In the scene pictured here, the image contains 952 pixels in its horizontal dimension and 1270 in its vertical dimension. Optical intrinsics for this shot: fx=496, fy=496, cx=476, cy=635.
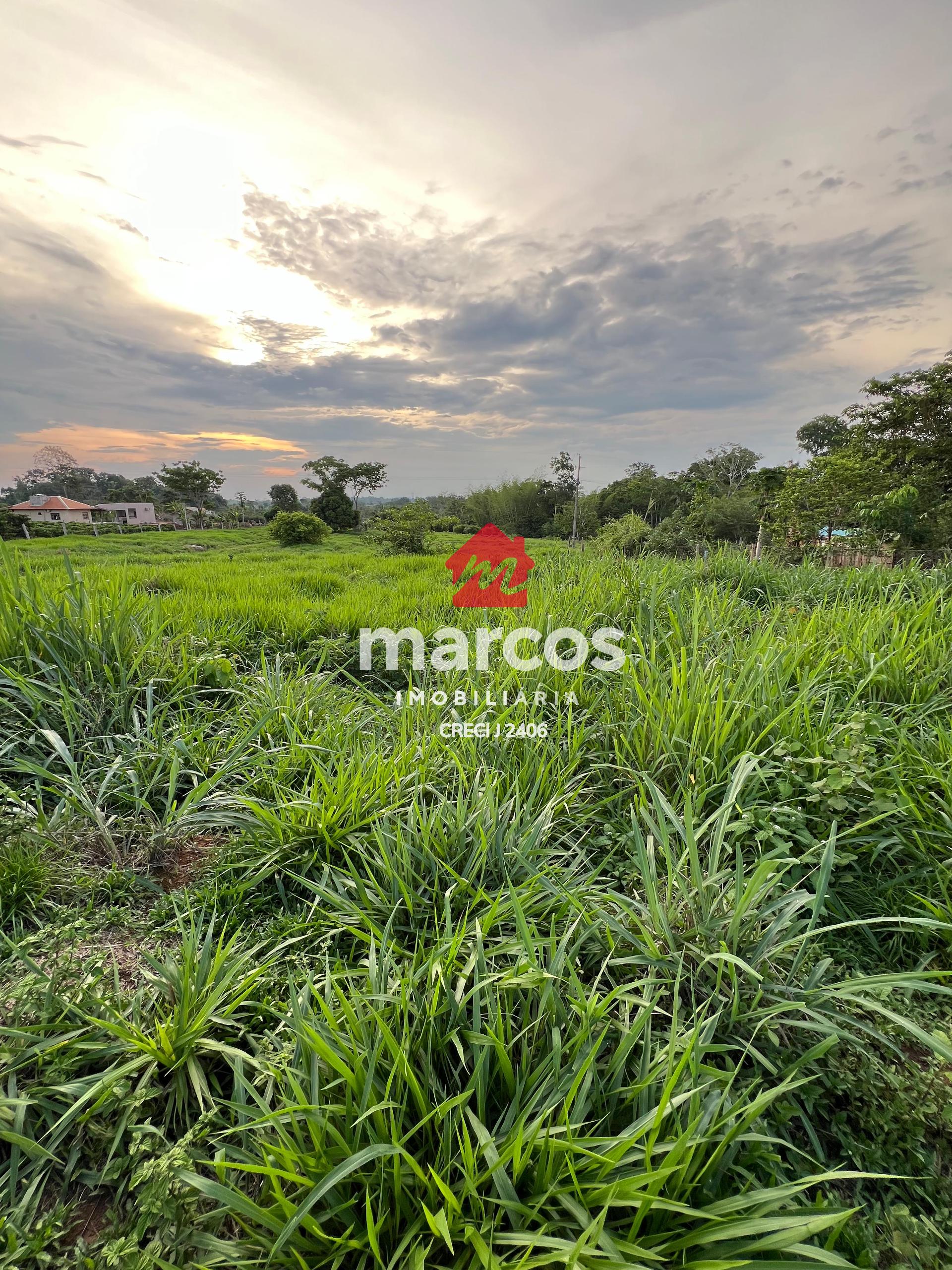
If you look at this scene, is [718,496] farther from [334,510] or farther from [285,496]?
[285,496]

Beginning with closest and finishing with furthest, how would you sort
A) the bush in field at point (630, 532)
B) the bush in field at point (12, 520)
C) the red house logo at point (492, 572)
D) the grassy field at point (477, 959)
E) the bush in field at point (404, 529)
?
1. the grassy field at point (477, 959)
2. the red house logo at point (492, 572)
3. the bush in field at point (630, 532)
4. the bush in field at point (404, 529)
5. the bush in field at point (12, 520)

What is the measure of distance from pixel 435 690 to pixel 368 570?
4.86m

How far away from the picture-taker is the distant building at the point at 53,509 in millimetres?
25066

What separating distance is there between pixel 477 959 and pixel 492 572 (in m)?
4.10

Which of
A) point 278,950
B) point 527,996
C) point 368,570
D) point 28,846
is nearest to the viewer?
point 527,996

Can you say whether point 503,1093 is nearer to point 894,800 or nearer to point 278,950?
point 278,950

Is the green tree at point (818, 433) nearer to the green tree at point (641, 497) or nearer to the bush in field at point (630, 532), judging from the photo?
the green tree at point (641, 497)

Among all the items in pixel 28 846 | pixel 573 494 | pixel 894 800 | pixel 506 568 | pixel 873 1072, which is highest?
pixel 573 494

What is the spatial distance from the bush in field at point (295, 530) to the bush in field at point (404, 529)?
234 cm

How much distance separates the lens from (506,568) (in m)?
4.70

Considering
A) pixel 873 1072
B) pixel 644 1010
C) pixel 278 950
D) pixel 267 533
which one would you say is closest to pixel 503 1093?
pixel 644 1010

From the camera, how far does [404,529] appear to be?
48.0 ft

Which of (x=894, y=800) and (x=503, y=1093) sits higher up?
(x=894, y=800)

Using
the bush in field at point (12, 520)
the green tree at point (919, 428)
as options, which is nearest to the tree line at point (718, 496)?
the green tree at point (919, 428)
